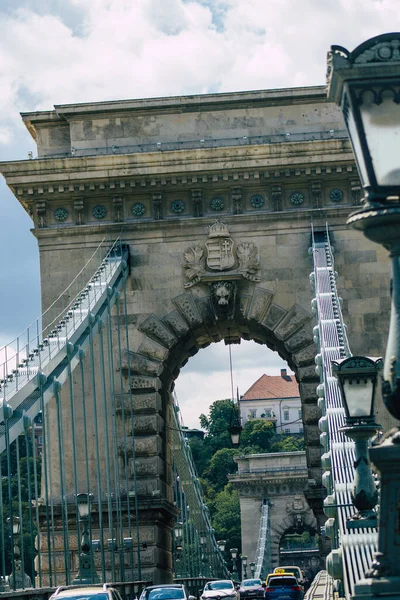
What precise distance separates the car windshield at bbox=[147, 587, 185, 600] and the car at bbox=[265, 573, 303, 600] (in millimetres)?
13595

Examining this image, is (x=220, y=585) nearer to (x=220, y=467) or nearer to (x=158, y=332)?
(x=158, y=332)

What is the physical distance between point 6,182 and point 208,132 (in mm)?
4942

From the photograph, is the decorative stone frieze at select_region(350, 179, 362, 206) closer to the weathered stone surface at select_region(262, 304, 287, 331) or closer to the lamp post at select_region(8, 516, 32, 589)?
the weathered stone surface at select_region(262, 304, 287, 331)

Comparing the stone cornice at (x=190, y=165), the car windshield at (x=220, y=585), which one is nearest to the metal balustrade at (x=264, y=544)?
the car windshield at (x=220, y=585)

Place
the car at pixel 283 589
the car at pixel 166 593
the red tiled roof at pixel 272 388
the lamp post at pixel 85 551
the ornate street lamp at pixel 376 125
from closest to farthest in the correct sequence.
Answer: the ornate street lamp at pixel 376 125, the car at pixel 166 593, the lamp post at pixel 85 551, the car at pixel 283 589, the red tiled roof at pixel 272 388

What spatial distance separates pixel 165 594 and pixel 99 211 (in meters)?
11.9

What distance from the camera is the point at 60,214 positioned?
109ft

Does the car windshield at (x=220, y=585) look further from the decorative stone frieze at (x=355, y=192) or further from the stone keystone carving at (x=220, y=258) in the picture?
the decorative stone frieze at (x=355, y=192)

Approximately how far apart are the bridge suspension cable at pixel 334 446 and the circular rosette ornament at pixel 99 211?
495 centimetres

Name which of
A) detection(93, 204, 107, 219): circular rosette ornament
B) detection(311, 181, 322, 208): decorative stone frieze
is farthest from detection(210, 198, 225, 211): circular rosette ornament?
detection(93, 204, 107, 219): circular rosette ornament

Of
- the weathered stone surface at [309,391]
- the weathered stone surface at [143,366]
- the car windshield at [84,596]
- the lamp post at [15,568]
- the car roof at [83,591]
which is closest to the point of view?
the car windshield at [84,596]

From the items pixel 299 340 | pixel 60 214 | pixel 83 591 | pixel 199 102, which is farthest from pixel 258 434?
pixel 83 591

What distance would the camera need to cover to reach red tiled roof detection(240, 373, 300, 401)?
16900cm

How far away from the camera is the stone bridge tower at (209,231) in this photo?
3244cm
